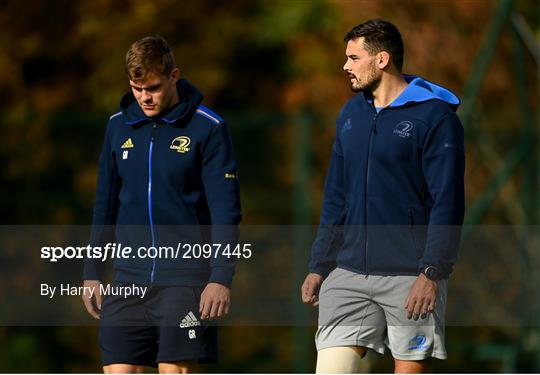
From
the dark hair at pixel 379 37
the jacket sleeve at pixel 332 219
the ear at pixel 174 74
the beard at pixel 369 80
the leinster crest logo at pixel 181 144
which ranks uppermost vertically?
the dark hair at pixel 379 37

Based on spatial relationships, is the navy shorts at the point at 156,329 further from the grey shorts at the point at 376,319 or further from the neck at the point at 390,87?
the neck at the point at 390,87

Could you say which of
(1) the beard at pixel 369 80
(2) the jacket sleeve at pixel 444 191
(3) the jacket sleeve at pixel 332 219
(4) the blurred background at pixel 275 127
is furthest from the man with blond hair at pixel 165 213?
(4) the blurred background at pixel 275 127

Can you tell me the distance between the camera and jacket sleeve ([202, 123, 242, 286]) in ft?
19.4

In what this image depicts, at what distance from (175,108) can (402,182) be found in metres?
1.05

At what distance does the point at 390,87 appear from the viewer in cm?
591

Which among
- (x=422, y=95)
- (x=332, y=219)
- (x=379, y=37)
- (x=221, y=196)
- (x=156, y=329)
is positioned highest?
(x=379, y=37)

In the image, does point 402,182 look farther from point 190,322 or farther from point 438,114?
point 190,322

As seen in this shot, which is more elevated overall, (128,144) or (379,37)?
(379,37)

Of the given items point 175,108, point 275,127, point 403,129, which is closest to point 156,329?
point 175,108

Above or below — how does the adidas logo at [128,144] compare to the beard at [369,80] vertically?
below

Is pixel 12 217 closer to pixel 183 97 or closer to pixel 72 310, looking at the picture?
pixel 72 310

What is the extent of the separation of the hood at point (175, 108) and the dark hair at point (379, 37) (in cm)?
75

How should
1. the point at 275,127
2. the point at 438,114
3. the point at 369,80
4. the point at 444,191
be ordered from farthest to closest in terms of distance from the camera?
the point at 275,127 → the point at 369,80 → the point at 438,114 → the point at 444,191

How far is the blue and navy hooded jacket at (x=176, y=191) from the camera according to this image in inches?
237
